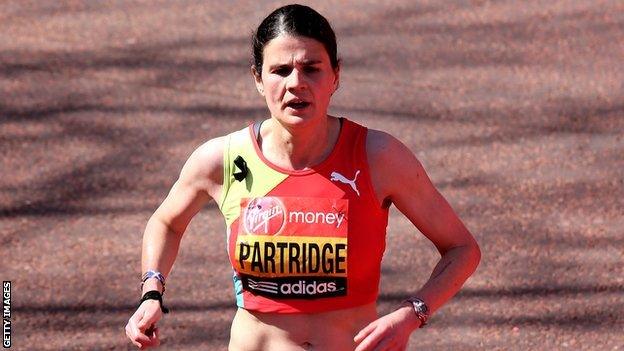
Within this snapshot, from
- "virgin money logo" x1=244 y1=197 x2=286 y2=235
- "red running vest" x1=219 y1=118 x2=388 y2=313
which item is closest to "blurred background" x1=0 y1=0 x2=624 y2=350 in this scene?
"red running vest" x1=219 y1=118 x2=388 y2=313

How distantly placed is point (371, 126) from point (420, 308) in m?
5.14

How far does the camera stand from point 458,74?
969cm

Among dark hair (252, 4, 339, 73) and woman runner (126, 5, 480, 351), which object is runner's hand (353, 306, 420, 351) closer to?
woman runner (126, 5, 480, 351)

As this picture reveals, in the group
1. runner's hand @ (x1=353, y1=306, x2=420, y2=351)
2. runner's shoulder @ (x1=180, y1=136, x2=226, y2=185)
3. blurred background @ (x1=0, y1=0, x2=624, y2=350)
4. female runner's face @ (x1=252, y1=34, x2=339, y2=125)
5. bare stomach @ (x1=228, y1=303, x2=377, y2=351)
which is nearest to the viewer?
runner's hand @ (x1=353, y1=306, x2=420, y2=351)

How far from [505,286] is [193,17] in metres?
A: 4.82

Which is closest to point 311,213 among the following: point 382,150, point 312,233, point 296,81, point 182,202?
point 312,233

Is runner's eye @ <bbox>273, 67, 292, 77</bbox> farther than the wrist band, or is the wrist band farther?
the wrist band

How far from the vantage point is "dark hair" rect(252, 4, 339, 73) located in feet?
12.3

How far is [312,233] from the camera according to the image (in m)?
3.78

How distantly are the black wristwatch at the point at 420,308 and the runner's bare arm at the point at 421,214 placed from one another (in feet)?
0.05

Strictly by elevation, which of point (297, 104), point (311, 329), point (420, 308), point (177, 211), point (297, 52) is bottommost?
point (311, 329)

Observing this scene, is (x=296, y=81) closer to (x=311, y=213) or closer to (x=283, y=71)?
(x=283, y=71)

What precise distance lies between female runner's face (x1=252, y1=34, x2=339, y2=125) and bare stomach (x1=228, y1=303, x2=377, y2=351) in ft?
1.99

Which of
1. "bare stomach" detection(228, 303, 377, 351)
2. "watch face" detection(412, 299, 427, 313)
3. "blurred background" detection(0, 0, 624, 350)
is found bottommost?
A: "blurred background" detection(0, 0, 624, 350)
